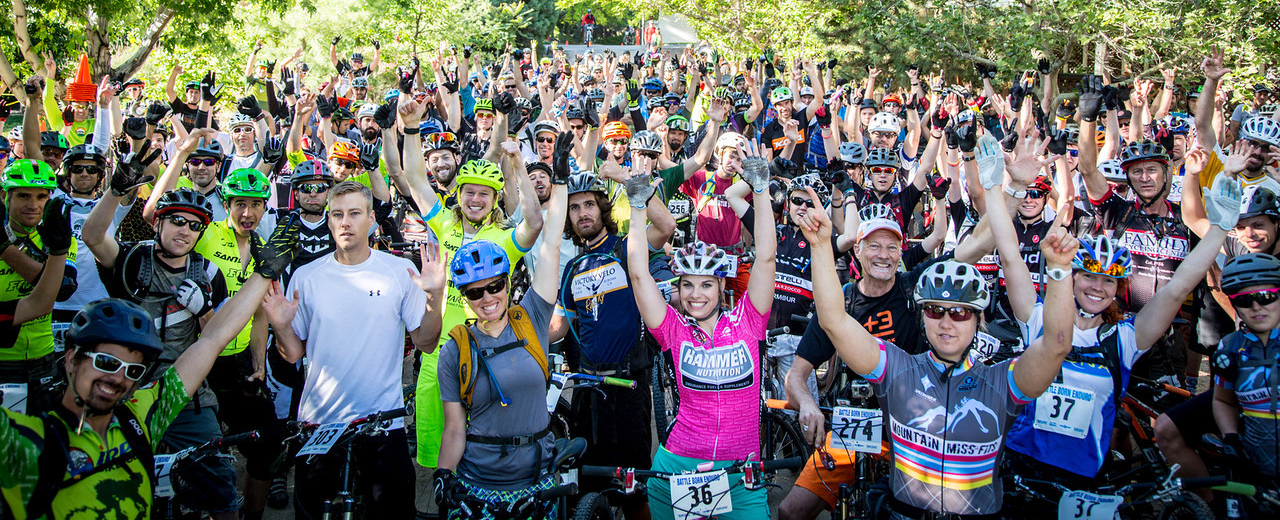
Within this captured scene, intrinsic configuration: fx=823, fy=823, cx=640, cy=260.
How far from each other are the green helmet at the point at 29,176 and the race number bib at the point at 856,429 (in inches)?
209

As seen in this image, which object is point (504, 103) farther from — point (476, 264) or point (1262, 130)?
point (1262, 130)

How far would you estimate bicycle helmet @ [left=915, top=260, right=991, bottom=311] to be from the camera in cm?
378

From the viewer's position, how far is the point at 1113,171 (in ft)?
25.0

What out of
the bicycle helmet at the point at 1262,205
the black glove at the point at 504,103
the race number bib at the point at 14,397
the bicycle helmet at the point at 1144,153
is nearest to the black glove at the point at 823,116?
the bicycle helmet at the point at 1144,153

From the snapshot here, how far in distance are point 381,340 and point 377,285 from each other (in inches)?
12.5

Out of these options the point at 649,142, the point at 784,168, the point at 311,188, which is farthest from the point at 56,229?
the point at 649,142

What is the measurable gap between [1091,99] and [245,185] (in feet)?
23.0

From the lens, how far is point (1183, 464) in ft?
16.4

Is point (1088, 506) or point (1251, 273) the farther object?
point (1251, 273)

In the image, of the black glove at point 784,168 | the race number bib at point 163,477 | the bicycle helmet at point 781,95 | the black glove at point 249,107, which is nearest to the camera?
the race number bib at point 163,477

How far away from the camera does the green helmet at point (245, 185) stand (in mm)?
5770

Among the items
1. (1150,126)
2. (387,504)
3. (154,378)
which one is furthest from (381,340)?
(1150,126)

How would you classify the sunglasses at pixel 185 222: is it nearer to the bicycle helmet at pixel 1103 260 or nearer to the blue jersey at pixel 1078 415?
the blue jersey at pixel 1078 415

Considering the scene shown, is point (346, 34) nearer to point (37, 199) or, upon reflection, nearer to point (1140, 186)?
point (37, 199)
